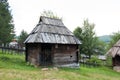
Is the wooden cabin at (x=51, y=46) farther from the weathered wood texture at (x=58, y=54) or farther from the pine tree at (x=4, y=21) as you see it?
the pine tree at (x=4, y=21)

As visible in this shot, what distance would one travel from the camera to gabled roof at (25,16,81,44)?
22009mm

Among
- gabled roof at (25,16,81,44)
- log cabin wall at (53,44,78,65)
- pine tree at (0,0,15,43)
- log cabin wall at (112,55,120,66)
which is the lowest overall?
log cabin wall at (112,55,120,66)

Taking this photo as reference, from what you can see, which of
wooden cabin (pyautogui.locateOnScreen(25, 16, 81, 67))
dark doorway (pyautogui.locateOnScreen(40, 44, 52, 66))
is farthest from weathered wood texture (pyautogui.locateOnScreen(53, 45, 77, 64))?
dark doorway (pyautogui.locateOnScreen(40, 44, 52, 66))

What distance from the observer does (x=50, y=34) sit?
75.7 ft

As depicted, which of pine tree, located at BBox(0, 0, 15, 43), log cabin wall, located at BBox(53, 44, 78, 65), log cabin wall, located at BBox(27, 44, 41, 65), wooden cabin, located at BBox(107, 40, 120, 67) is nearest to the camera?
log cabin wall, located at BBox(27, 44, 41, 65)

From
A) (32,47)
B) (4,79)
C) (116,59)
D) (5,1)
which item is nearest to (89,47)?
(116,59)

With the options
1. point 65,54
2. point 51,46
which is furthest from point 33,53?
point 65,54

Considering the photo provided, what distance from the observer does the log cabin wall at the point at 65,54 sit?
23.1 meters

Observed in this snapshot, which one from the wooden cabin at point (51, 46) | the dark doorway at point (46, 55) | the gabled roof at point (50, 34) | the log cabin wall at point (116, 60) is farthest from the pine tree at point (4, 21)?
the log cabin wall at point (116, 60)

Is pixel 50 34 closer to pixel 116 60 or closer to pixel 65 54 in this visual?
pixel 65 54

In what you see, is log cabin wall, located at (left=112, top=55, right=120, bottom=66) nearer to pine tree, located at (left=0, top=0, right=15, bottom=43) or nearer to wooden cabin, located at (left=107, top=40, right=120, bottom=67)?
wooden cabin, located at (left=107, top=40, right=120, bottom=67)

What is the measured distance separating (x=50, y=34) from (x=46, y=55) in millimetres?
2624

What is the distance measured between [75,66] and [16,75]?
420 inches

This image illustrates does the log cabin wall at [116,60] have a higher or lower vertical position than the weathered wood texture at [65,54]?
lower
